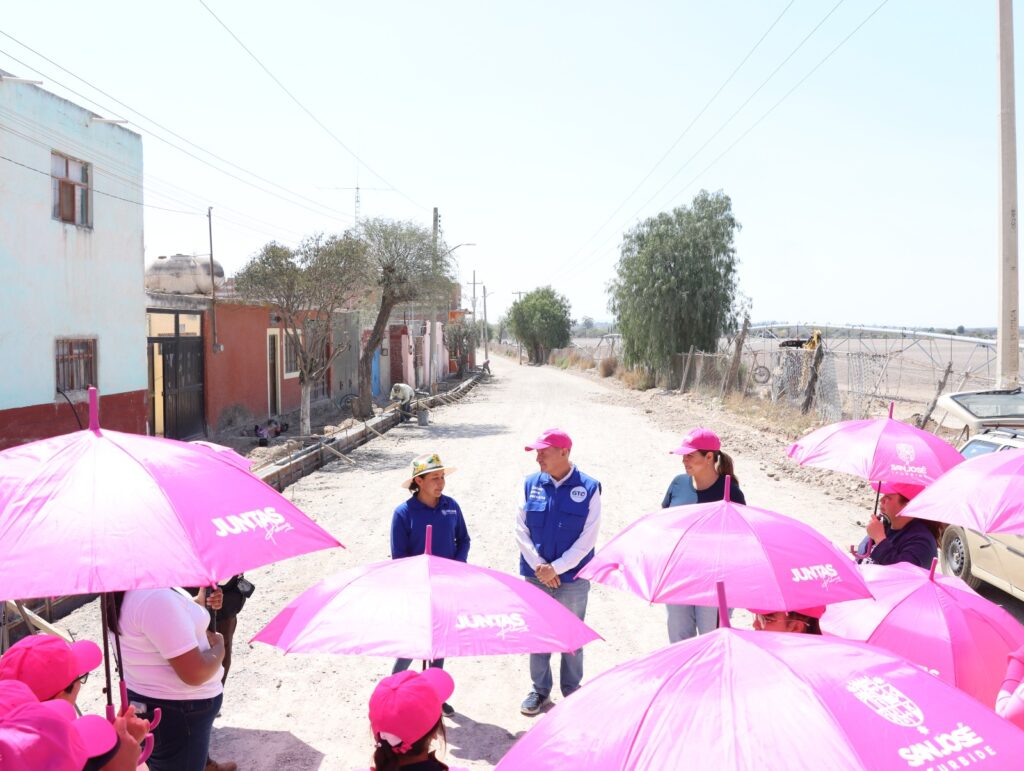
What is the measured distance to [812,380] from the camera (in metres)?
22.1

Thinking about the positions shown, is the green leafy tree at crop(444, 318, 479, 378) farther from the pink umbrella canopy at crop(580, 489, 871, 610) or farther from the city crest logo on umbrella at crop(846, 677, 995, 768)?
the city crest logo on umbrella at crop(846, 677, 995, 768)

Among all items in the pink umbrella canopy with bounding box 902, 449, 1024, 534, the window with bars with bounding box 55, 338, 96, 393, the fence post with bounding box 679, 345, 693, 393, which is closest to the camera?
the pink umbrella canopy with bounding box 902, 449, 1024, 534

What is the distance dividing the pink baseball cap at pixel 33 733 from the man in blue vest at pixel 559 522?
3.06m

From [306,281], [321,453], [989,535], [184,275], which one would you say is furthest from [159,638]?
[184,275]

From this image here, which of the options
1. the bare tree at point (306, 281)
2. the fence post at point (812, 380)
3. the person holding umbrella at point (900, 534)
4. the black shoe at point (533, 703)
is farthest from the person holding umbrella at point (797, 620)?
the fence post at point (812, 380)

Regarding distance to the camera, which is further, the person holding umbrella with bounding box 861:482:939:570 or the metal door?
the metal door

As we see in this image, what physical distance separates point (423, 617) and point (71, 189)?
1441cm

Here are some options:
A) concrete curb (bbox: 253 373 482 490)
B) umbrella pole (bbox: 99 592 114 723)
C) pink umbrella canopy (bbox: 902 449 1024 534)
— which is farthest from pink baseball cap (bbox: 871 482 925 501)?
concrete curb (bbox: 253 373 482 490)

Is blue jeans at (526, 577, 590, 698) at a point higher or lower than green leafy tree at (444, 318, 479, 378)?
lower

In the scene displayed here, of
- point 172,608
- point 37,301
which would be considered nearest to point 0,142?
point 37,301

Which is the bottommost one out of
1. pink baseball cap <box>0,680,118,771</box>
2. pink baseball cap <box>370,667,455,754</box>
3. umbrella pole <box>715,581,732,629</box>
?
pink baseball cap <box>370,667,455,754</box>

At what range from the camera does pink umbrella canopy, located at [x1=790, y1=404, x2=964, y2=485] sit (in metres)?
5.20

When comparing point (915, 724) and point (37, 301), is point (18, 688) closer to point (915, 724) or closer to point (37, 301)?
point (915, 724)

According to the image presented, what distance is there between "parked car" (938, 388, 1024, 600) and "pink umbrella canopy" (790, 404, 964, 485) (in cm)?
68
